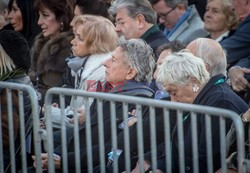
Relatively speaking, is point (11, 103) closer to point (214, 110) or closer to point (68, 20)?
point (214, 110)

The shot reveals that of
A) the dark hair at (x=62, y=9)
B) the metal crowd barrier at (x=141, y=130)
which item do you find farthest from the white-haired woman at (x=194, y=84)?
the dark hair at (x=62, y=9)

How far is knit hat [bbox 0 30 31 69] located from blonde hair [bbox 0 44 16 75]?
32mm

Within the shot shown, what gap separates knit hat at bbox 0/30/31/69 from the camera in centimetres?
725

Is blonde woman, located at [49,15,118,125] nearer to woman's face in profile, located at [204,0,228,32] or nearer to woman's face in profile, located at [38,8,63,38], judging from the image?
woman's face in profile, located at [38,8,63,38]

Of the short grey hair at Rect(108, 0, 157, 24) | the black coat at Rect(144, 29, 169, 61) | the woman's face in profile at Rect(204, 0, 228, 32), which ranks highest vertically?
the short grey hair at Rect(108, 0, 157, 24)

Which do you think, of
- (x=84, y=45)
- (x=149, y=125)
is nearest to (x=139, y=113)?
(x=149, y=125)

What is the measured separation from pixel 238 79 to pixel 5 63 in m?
2.08

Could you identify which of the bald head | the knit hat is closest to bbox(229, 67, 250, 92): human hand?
the bald head

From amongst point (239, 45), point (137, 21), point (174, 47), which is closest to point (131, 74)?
point (174, 47)

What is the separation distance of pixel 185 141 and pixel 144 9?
289cm

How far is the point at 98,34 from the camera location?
24.6 feet

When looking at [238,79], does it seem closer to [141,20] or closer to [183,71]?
[141,20]

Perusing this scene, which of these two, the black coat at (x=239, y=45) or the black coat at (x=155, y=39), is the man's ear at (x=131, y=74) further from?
the black coat at (x=239, y=45)

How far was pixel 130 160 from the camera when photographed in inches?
221
